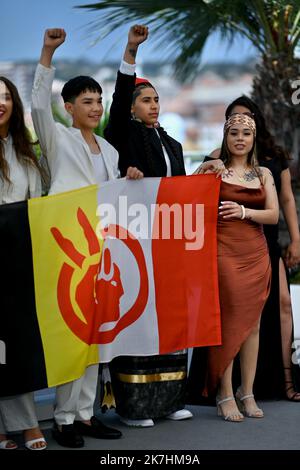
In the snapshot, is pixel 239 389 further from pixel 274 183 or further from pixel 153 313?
pixel 274 183

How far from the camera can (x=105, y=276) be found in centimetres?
399

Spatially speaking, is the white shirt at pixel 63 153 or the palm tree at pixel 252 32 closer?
the white shirt at pixel 63 153

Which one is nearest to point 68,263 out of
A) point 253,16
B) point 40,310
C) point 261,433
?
point 40,310

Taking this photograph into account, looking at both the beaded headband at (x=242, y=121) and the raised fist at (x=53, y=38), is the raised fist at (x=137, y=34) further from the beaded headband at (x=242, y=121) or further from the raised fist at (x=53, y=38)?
the beaded headband at (x=242, y=121)

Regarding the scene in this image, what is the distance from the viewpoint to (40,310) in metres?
3.78

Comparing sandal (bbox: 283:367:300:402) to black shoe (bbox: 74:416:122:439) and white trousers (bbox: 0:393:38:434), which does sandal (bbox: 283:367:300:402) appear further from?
white trousers (bbox: 0:393:38:434)

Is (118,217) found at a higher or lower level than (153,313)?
higher

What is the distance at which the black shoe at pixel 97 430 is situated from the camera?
389cm

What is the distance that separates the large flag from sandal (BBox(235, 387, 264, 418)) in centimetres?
37

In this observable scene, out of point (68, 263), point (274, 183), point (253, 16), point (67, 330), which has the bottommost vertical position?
point (67, 330)

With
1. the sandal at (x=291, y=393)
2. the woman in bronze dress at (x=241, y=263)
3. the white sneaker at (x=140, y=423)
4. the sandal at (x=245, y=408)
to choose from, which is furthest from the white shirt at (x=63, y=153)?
the sandal at (x=291, y=393)

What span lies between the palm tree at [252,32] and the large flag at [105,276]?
156 inches

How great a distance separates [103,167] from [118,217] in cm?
23

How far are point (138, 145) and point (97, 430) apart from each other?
1.35 m
